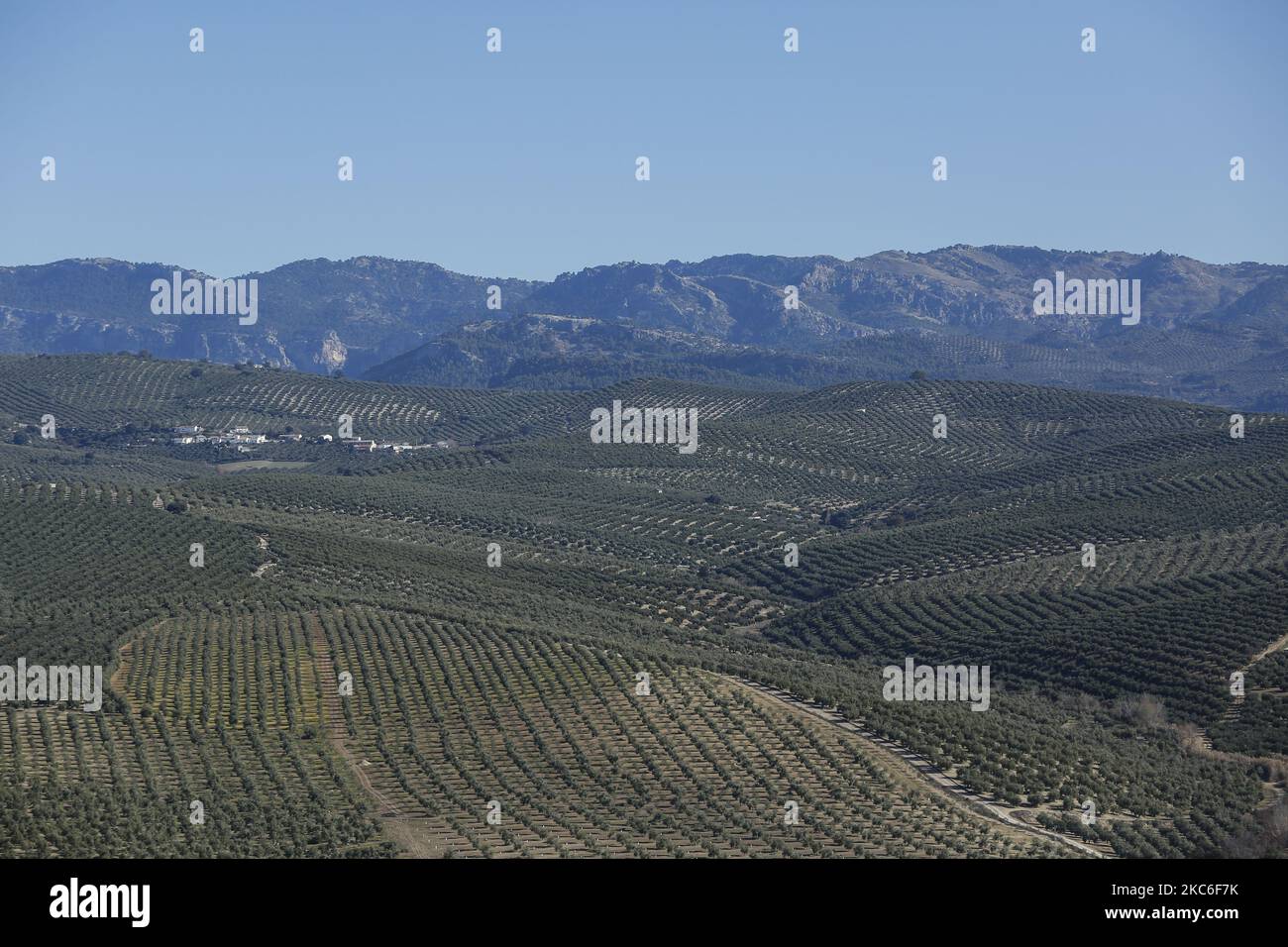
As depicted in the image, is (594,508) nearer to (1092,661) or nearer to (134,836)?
(1092,661)

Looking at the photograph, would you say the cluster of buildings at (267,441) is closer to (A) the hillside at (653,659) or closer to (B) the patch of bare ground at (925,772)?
(A) the hillside at (653,659)

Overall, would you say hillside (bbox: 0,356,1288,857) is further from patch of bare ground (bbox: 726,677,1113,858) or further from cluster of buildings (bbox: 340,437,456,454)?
cluster of buildings (bbox: 340,437,456,454)

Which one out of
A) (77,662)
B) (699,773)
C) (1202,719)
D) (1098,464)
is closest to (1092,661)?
(1202,719)

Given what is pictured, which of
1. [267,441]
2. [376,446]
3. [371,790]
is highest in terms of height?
[267,441]

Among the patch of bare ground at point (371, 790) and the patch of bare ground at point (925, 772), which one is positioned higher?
the patch of bare ground at point (371, 790)

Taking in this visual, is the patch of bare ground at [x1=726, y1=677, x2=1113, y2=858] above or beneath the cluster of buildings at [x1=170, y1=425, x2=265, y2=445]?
beneath

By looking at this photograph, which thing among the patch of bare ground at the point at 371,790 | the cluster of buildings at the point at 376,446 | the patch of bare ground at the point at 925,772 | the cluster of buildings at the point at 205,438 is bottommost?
the patch of bare ground at the point at 925,772

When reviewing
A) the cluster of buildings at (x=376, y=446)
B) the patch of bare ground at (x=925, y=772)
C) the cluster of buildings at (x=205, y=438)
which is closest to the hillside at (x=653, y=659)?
the patch of bare ground at (x=925, y=772)

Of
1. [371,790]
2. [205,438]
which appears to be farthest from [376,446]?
[371,790]

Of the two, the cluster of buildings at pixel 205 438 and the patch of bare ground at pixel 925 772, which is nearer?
the patch of bare ground at pixel 925 772

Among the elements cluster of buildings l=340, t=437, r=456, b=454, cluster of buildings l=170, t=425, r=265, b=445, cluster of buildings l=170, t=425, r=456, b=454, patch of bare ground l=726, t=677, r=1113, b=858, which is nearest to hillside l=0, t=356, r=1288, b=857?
patch of bare ground l=726, t=677, r=1113, b=858

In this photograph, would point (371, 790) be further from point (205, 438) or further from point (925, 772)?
point (205, 438)
